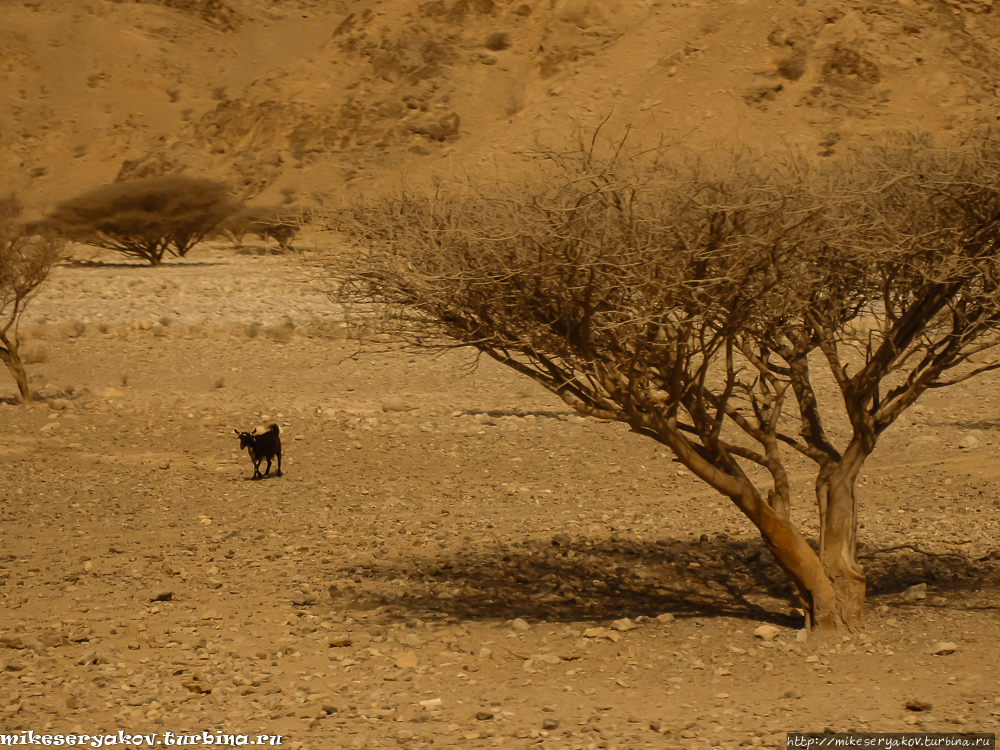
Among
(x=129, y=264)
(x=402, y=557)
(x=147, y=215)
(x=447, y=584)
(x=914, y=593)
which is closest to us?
(x=914, y=593)

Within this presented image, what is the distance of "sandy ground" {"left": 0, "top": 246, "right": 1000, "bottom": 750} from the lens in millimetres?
4605

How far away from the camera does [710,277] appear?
443 centimetres

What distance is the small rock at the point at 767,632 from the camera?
5543 millimetres

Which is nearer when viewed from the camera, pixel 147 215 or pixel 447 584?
pixel 447 584

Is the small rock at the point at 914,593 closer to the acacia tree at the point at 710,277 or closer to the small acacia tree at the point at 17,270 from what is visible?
the acacia tree at the point at 710,277

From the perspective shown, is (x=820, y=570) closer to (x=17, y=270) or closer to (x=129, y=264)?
(x=17, y=270)

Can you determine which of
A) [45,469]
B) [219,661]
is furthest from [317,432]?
[219,661]

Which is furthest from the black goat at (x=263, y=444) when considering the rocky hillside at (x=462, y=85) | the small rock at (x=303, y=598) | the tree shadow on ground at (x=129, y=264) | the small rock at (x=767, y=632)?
the tree shadow on ground at (x=129, y=264)

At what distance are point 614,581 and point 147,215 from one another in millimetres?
33765

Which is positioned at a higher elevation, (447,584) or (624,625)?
(624,625)

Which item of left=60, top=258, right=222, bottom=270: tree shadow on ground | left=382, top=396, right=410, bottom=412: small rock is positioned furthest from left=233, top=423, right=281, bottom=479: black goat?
left=60, top=258, right=222, bottom=270: tree shadow on ground

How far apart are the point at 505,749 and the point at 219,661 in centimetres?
178

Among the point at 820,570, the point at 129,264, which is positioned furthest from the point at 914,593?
the point at 129,264

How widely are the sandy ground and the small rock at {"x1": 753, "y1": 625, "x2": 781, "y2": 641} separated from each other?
0.07 ft
